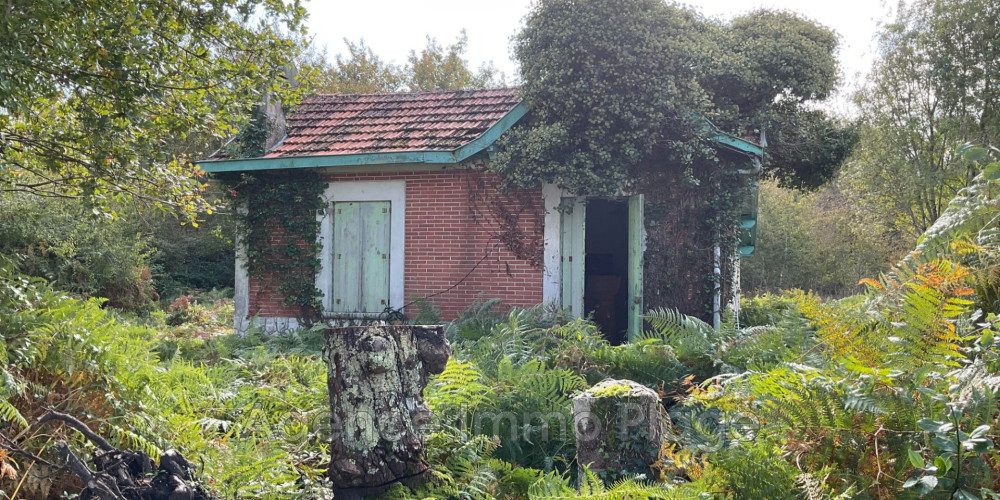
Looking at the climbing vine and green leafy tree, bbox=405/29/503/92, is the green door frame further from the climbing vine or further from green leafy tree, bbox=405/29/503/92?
green leafy tree, bbox=405/29/503/92

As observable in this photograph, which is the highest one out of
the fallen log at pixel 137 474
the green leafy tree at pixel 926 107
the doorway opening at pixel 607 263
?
the green leafy tree at pixel 926 107

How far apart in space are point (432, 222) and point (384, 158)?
3.70 ft

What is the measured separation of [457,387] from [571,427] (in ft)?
2.38

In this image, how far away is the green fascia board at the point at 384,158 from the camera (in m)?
8.87

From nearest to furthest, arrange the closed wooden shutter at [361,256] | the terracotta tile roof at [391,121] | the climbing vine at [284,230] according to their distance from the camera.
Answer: the terracotta tile roof at [391,121]
the closed wooden shutter at [361,256]
the climbing vine at [284,230]

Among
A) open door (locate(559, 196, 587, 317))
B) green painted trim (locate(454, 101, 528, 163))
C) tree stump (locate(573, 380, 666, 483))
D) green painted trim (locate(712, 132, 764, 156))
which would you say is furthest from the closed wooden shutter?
tree stump (locate(573, 380, 666, 483))

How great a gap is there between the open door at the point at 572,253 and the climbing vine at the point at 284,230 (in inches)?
136

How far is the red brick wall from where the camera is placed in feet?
30.6

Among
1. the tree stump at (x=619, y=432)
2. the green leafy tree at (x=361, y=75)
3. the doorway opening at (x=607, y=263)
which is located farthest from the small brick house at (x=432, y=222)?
the green leafy tree at (x=361, y=75)

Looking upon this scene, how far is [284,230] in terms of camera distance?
10203 mm

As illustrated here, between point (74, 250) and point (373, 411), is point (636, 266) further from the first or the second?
point (74, 250)

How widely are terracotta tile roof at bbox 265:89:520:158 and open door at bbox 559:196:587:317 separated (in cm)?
164

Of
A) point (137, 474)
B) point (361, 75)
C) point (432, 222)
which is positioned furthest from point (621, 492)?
point (361, 75)

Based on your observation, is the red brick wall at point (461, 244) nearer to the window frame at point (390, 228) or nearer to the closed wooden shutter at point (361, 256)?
the window frame at point (390, 228)
